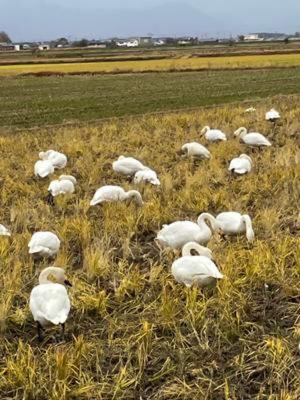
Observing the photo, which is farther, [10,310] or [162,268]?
[162,268]

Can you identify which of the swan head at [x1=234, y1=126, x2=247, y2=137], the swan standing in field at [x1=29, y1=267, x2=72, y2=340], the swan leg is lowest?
the swan head at [x1=234, y1=126, x2=247, y2=137]

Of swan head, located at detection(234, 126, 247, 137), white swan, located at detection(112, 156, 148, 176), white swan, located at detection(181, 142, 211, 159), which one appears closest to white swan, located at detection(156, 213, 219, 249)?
white swan, located at detection(112, 156, 148, 176)

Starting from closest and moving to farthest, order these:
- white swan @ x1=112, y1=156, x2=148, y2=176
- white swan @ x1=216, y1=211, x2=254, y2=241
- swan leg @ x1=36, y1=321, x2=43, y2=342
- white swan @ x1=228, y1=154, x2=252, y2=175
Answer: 1. swan leg @ x1=36, y1=321, x2=43, y2=342
2. white swan @ x1=216, y1=211, x2=254, y2=241
3. white swan @ x1=228, y1=154, x2=252, y2=175
4. white swan @ x1=112, y1=156, x2=148, y2=176

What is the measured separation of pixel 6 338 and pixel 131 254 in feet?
6.79

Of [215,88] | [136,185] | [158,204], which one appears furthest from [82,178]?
[215,88]

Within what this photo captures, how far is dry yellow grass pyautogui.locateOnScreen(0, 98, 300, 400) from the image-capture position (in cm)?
411

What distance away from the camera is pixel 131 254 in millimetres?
6559

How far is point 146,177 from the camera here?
9.46 m

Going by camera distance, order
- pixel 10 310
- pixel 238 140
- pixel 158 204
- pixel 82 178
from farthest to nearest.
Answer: pixel 238 140 → pixel 82 178 → pixel 158 204 → pixel 10 310

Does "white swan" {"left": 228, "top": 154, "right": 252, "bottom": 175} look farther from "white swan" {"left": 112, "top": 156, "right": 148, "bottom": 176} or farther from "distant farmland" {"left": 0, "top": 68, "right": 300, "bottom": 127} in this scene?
"distant farmland" {"left": 0, "top": 68, "right": 300, "bottom": 127}

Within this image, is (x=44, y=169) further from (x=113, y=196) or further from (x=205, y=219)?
(x=205, y=219)

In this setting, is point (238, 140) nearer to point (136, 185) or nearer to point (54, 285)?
point (136, 185)

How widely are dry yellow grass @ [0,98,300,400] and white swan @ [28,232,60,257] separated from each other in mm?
124

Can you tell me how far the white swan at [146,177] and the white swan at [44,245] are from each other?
3.30m
